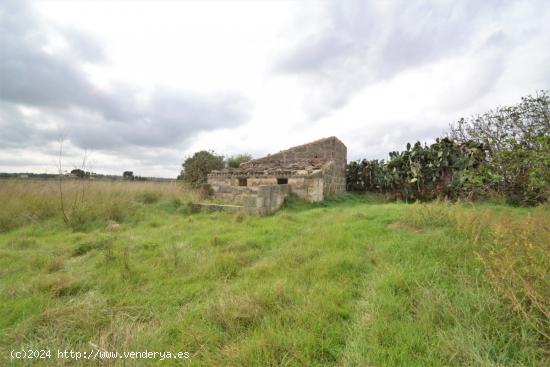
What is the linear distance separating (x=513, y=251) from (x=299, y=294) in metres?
2.21

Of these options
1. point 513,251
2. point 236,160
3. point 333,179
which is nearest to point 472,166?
point 333,179

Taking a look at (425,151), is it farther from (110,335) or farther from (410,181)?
(110,335)

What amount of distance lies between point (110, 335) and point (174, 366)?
723 mm

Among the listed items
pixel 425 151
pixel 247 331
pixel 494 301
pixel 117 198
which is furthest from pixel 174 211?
pixel 425 151

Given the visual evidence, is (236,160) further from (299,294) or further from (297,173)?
(299,294)

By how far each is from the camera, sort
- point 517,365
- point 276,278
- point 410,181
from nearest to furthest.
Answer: point 517,365, point 276,278, point 410,181

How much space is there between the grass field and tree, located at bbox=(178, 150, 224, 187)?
931 centimetres

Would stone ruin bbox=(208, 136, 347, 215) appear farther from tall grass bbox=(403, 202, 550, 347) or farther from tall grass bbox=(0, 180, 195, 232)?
tall grass bbox=(403, 202, 550, 347)

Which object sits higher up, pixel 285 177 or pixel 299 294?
pixel 285 177

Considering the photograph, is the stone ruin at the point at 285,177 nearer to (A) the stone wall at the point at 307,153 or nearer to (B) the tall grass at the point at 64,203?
(A) the stone wall at the point at 307,153

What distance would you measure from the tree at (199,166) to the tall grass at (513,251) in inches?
461

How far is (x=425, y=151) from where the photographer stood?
897 cm

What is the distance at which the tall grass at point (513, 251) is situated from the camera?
168 centimetres

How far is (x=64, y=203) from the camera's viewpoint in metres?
6.42
